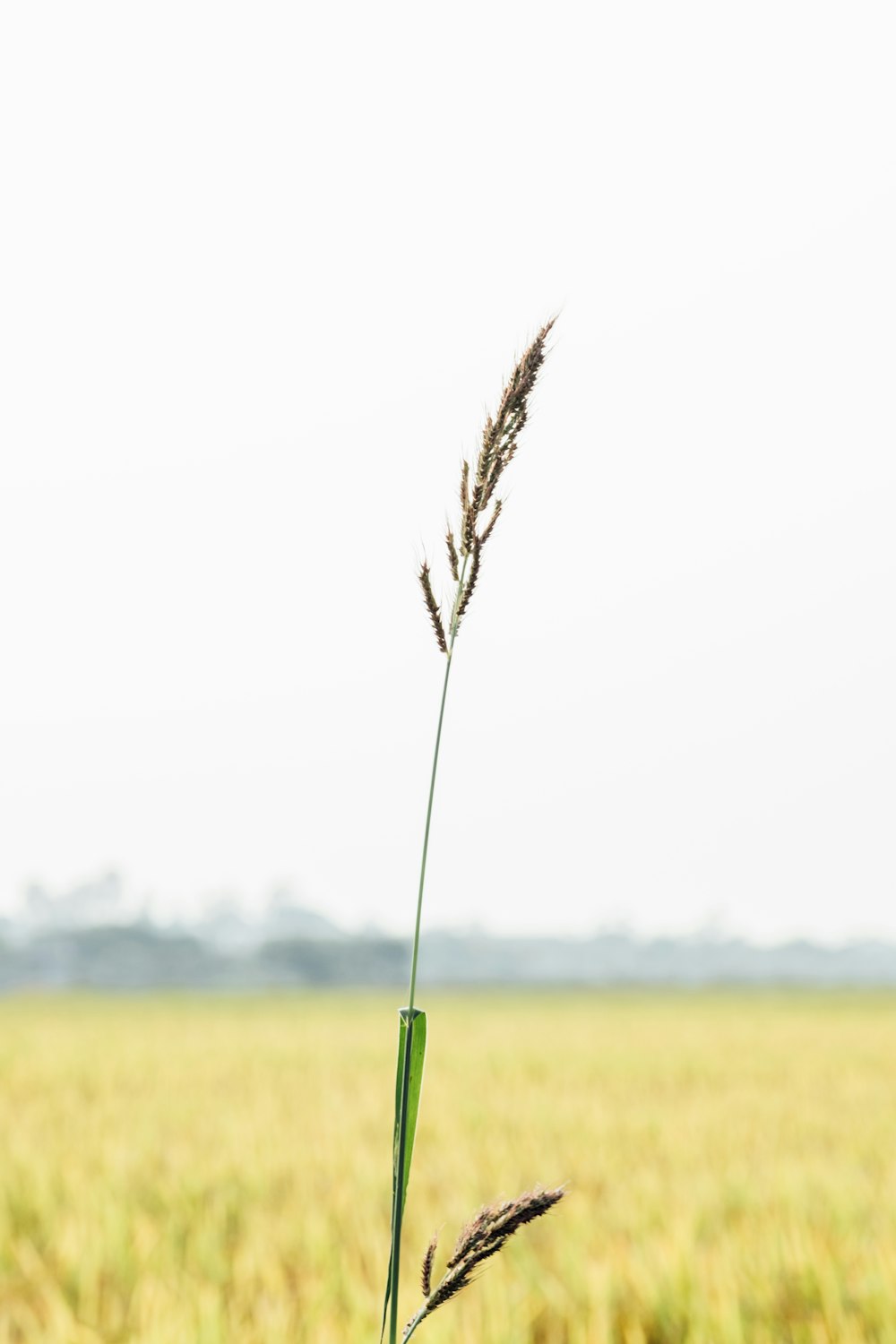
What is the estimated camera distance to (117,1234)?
13.1 ft

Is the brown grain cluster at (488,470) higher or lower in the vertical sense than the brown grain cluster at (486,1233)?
higher

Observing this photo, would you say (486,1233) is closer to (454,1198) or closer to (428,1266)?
(428,1266)

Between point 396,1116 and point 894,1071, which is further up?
point 396,1116

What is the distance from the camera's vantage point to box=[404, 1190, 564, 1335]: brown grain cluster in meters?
0.96

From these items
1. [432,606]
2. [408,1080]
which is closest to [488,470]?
[432,606]

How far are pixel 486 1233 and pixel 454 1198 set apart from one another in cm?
421

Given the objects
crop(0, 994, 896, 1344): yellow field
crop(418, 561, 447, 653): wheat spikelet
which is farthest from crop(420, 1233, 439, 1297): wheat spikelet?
crop(0, 994, 896, 1344): yellow field

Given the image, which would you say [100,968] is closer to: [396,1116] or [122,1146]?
[122,1146]

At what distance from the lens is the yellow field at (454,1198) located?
3168 mm

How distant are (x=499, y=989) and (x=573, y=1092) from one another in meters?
35.8

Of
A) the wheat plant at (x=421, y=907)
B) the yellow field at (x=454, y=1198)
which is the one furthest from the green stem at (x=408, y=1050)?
the yellow field at (x=454, y=1198)

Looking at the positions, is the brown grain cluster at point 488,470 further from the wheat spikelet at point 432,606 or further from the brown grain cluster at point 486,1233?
the brown grain cluster at point 486,1233

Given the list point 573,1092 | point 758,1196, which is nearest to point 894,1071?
point 573,1092

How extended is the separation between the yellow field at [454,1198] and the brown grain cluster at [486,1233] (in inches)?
79.2
